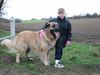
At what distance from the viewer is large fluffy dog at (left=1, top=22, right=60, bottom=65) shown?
10016 mm

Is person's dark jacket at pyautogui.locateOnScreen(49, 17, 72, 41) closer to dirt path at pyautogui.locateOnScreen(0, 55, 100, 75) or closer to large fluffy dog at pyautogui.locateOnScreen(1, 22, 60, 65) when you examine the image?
large fluffy dog at pyautogui.locateOnScreen(1, 22, 60, 65)

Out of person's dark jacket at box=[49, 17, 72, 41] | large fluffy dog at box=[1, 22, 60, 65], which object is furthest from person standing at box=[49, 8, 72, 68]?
large fluffy dog at box=[1, 22, 60, 65]

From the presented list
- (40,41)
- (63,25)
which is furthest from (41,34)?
(63,25)

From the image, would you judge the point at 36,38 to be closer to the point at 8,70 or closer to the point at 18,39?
the point at 18,39

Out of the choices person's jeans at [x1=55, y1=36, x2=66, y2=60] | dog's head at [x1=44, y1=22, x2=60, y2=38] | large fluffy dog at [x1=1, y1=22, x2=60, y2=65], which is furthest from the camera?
person's jeans at [x1=55, y1=36, x2=66, y2=60]

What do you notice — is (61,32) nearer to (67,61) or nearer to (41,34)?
(41,34)

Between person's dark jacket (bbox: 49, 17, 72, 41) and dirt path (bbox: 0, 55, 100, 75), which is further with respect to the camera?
person's dark jacket (bbox: 49, 17, 72, 41)

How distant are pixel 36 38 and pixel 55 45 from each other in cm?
64

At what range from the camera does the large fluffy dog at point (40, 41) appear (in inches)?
394

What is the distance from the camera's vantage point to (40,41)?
10367mm

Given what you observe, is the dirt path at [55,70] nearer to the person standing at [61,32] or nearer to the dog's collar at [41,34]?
the person standing at [61,32]

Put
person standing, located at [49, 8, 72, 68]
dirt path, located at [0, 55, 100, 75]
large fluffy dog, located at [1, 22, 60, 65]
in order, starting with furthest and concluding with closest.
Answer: person standing, located at [49, 8, 72, 68] → large fluffy dog, located at [1, 22, 60, 65] → dirt path, located at [0, 55, 100, 75]

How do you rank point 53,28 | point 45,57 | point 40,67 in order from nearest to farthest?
point 53,28 < point 40,67 < point 45,57

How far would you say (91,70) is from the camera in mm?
10117
